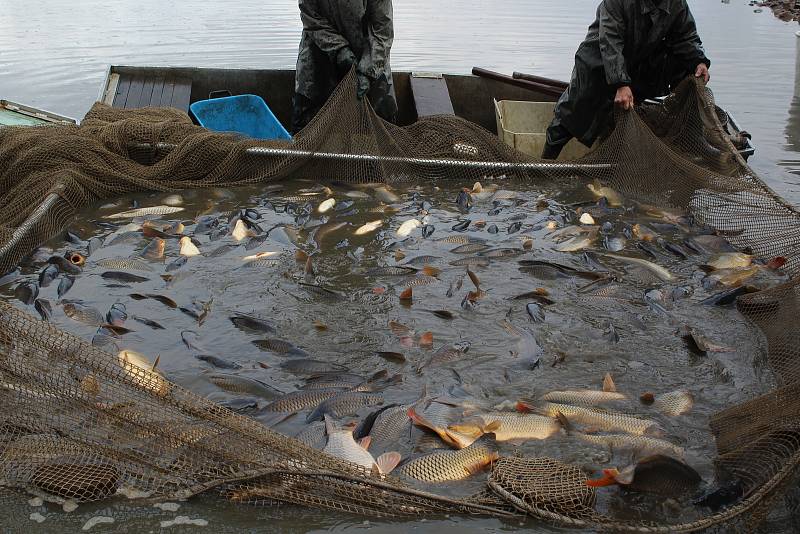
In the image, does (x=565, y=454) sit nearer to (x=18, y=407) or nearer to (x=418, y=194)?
(x=18, y=407)

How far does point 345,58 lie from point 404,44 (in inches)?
380

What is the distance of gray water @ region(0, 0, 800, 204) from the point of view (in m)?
11.3

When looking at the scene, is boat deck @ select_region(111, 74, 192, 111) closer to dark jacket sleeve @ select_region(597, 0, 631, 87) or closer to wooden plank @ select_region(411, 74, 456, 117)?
wooden plank @ select_region(411, 74, 456, 117)

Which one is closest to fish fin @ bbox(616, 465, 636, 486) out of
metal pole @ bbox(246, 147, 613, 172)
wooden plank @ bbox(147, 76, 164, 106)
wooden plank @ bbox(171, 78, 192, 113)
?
metal pole @ bbox(246, 147, 613, 172)

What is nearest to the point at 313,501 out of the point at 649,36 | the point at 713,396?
the point at 713,396

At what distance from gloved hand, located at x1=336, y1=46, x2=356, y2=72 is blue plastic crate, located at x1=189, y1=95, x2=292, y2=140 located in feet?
3.15

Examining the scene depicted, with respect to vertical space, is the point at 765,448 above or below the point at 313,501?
above

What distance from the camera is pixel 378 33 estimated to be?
23.9 ft

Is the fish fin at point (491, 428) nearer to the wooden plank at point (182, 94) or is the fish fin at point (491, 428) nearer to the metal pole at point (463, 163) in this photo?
the metal pole at point (463, 163)

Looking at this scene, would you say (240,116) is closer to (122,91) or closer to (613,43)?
(122,91)

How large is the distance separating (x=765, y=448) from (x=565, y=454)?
2.74 ft

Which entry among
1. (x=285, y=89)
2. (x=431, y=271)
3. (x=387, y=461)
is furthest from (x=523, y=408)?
(x=285, y=89)

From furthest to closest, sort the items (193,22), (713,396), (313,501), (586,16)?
1. (586,16)
2. (193,22)
3. (713,396)
4. (313,501)

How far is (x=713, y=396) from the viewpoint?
155 inches
